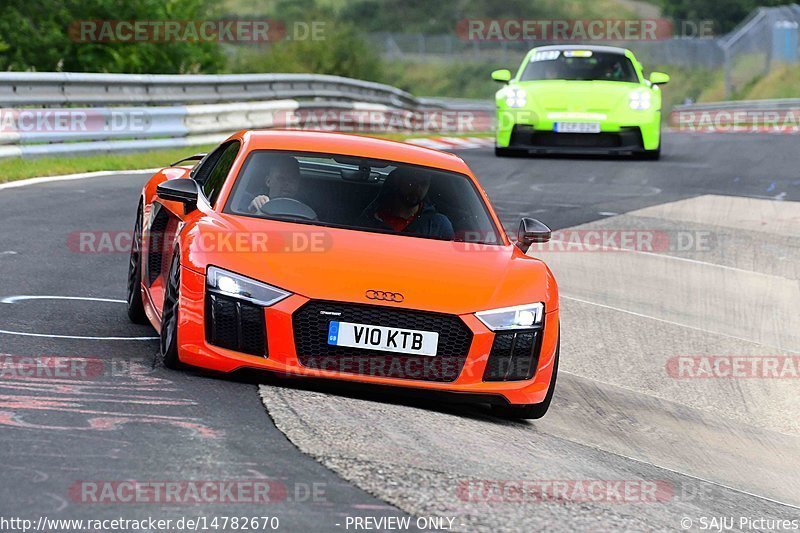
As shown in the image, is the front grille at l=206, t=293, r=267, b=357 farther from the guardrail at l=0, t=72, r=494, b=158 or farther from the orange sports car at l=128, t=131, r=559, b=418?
the guardrail at l=0, t=72, r=494, b=158

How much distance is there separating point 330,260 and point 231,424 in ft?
4.38

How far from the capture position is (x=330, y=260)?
21.4ft

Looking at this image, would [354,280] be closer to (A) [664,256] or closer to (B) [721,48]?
(A) [664,256]

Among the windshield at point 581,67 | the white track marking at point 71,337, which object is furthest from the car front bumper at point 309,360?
the windshield at point 581,67

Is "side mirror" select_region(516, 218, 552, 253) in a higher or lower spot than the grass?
higher

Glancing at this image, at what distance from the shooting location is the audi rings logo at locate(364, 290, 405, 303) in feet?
20.5

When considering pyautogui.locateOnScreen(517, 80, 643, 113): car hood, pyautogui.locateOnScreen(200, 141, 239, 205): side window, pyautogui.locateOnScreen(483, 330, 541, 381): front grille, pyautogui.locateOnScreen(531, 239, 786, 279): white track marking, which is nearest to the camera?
pyautogui.locateOnScreen(483, 330, 541, 381): front grille

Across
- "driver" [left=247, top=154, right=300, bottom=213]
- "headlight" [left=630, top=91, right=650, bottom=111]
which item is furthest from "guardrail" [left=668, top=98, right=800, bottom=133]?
"driver" [left=247, top=154, right=300, bottom=213]

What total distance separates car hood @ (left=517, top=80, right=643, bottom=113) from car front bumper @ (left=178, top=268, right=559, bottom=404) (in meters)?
13.1

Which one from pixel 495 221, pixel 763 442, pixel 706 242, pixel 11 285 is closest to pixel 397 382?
pixel 495 221

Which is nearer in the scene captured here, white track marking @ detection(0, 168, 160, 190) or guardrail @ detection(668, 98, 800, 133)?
white track marking @ detection(0, 168, 160, 190)

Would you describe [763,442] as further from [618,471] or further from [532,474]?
[532,474]

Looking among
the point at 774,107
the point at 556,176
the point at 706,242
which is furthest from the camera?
the point at 774,107

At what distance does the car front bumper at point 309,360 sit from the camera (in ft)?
20.4
